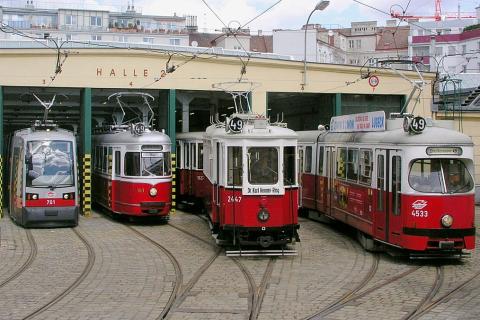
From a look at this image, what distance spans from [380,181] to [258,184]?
7.96 ft

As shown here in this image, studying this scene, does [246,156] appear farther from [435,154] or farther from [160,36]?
[160,36]

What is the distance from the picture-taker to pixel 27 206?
1962cm

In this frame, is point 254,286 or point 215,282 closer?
point 254,286

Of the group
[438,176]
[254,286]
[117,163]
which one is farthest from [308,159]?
[254,286]

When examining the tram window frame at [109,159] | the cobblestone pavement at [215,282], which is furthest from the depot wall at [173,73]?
the cobblestone pavement at [215,282]

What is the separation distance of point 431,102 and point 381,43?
169 ft

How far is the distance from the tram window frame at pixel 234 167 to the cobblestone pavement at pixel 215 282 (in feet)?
5.09

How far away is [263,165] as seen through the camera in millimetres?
14531

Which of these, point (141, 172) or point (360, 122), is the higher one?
point (360, 122)

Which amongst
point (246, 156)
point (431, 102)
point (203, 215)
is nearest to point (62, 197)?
point (203, 215)

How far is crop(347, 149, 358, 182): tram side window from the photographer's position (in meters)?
16.3

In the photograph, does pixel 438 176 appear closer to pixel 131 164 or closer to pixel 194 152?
pixel 131 164

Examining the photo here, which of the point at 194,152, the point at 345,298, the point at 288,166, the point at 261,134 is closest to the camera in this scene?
the point at 345,298

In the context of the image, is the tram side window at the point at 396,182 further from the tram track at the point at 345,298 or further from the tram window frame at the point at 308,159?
the tram window frame at the point at 308,159
